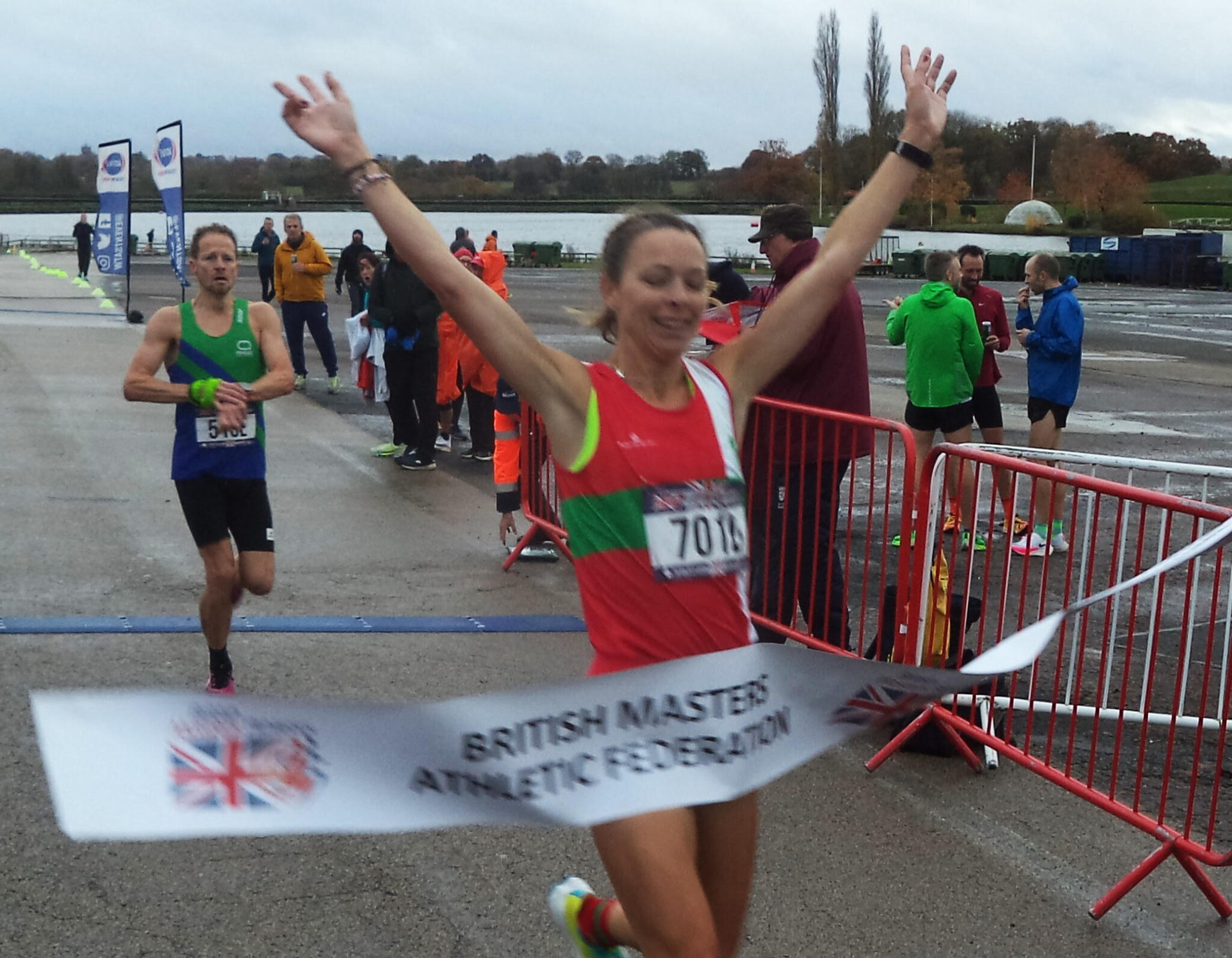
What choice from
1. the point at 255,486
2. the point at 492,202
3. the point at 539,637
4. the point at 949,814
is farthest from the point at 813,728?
the point at 492,202

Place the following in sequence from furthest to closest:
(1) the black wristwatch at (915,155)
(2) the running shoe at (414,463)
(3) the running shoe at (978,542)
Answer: (2) the running shoe at (414,463), (3) the running shoe at (978,542), (1) the black wristwatch at (915,155)

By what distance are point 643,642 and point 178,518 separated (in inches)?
286

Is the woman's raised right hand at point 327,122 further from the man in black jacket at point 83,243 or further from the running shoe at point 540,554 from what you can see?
the man in black jacket at point 83,243

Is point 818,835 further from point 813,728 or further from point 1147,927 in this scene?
point 813,728

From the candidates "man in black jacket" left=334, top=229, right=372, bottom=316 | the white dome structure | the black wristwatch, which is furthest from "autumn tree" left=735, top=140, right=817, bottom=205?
the white dome structure

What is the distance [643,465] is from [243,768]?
37.9 inches

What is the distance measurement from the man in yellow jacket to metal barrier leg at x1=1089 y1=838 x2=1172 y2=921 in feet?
40.4

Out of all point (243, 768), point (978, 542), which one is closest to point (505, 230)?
point (978, 542)

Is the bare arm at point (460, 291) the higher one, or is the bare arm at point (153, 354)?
the bare arm at point (460, 291)

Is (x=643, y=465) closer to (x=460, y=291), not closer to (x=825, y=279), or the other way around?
(x=460, y=291)

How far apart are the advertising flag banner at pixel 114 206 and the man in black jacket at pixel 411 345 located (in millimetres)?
12139

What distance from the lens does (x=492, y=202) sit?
9044 cm

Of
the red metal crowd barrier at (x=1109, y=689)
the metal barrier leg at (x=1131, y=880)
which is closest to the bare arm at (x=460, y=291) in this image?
the red metal crowd barrier at (x=1109, y=689)

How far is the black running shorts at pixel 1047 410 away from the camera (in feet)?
31.0
